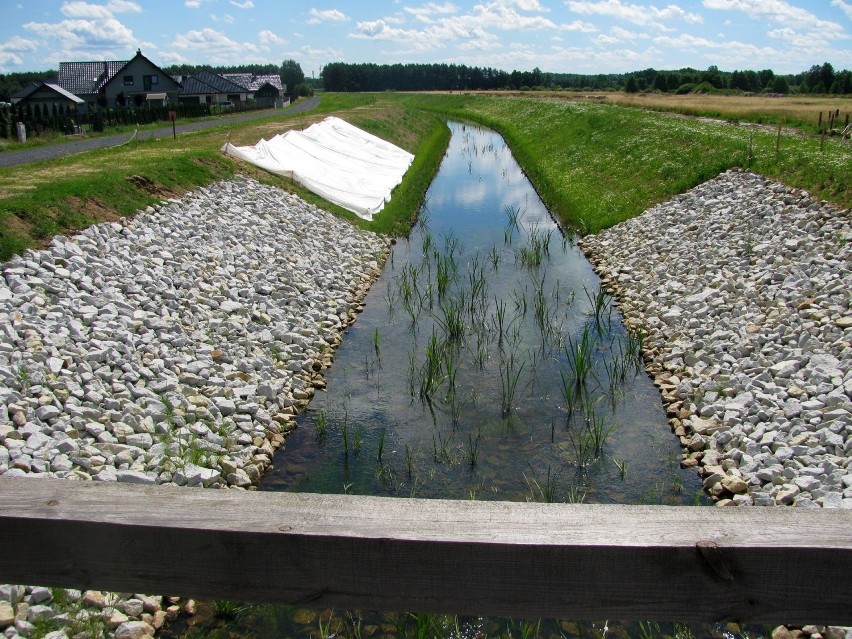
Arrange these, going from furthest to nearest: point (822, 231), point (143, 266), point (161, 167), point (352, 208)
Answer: point (352, 208) → point (161, 167) → point (822, 231) → point (143, 266)

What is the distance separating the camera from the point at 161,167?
18.4 m

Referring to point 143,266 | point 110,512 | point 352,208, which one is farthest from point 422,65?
point 110,512

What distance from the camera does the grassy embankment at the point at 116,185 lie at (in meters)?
12.4

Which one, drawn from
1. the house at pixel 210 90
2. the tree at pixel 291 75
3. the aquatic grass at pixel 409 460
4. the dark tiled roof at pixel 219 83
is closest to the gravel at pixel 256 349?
the aquatic grass at pixel 409 460

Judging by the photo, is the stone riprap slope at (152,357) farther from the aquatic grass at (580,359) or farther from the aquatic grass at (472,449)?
the aquatic grass at (580,359)

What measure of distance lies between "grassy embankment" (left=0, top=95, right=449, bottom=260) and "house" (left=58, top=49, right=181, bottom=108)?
158ft

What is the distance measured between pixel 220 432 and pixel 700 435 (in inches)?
259

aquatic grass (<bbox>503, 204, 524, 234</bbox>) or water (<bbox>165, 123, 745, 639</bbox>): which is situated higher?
aquatic grass (<bbox>503, 204, 524, 234</bbox>)

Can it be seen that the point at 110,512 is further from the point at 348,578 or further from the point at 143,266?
the point at 143,266

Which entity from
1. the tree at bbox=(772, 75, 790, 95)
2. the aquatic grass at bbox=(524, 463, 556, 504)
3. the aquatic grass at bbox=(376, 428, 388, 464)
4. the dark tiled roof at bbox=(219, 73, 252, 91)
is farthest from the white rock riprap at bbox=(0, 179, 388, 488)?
the tree at bbox=(772, 75, 790, 95)

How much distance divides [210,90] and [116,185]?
256 ft

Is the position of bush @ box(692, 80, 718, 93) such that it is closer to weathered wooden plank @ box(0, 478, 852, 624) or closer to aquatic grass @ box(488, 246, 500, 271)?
aquatic grass @ box(488, 246, 500, 271)

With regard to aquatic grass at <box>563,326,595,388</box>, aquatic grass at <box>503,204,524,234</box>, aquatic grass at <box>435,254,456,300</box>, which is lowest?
aquatic grass at <box>563,326,595,388</box>

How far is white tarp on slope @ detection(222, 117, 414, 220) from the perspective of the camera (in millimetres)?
23922
